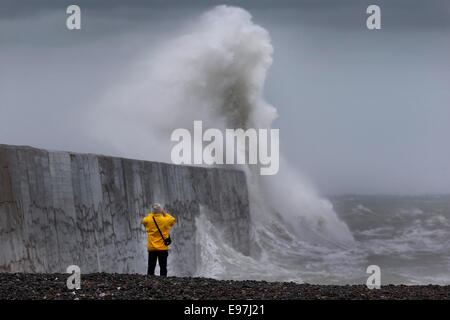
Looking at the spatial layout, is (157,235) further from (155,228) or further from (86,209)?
(86,209)

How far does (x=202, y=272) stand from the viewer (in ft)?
57.3

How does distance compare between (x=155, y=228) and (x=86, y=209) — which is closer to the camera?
(x=155, y=228)

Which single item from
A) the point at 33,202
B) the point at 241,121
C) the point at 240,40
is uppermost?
the point at 240,40

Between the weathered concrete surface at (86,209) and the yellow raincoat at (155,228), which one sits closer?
the weathered concrete surface at (86,209)

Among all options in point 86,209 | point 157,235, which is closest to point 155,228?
point 157,235

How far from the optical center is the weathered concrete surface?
1080cm

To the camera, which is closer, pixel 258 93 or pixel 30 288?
pixel 30 288

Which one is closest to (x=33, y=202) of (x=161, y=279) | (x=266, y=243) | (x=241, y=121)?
(x=161, y=279)

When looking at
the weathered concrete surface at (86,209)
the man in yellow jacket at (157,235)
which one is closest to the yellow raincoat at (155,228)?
the man in yellow jacket at (157,235)

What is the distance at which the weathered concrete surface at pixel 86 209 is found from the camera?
10.8 metres

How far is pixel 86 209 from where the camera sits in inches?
500

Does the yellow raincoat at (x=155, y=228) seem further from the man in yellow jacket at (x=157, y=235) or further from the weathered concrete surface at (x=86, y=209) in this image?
the weathered concrete surface at (x=86, y=209)
